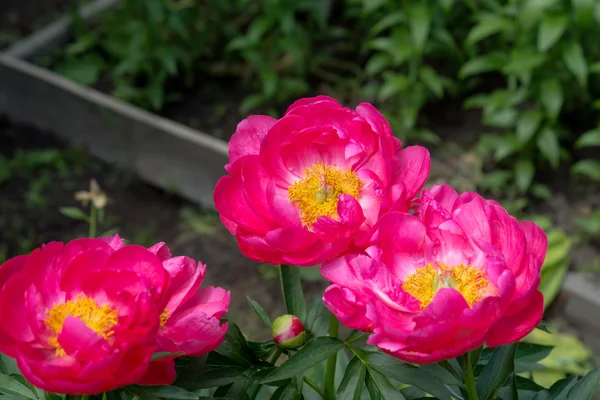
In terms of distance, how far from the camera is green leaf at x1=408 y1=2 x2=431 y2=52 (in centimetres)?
224

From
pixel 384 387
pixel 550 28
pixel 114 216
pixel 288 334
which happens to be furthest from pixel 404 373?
pixel 114 216

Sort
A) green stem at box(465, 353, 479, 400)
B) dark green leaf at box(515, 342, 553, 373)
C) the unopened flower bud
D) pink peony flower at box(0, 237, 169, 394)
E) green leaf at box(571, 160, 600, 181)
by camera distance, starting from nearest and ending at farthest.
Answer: pink peony flower at box(0, 237, 169, 394), green stem at box(465, 353, 479, 400), the unopened flower bud, dark green leaf at box(515, 342, 553, 373), green leaf at box(571, 160, 600, 181)

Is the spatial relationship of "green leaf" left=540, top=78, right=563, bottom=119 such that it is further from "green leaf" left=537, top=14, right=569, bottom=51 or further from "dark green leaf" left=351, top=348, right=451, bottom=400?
"dark green leaf" left=351, top=348, right=451, bottom=400

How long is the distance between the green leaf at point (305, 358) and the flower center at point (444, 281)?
10cm

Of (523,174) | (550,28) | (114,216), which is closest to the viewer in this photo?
(550,28)

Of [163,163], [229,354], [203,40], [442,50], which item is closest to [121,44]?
[203,40]

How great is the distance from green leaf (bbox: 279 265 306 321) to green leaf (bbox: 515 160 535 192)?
5.10 feet

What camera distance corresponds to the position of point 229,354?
0.79 meters

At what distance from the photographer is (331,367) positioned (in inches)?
32.9

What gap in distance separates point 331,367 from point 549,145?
1.62m

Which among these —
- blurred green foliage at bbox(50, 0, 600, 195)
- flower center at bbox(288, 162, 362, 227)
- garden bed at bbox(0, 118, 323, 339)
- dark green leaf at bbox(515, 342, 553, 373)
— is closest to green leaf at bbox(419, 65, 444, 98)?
blurred green foliage at bbox(50, 0, 600, 195)

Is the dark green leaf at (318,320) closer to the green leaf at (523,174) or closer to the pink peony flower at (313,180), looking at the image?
the pink peony flower at (313,180)

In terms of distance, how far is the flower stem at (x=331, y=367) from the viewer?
801 mm

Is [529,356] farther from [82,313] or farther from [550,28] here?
[550,28]
